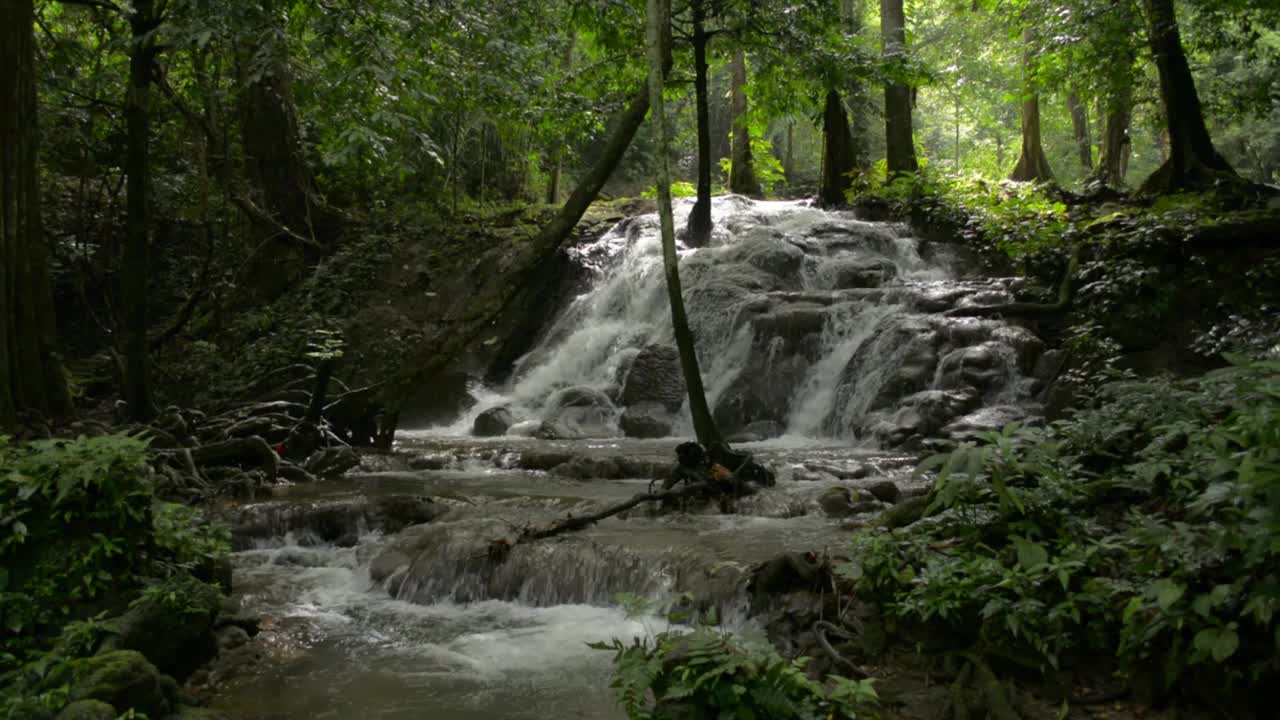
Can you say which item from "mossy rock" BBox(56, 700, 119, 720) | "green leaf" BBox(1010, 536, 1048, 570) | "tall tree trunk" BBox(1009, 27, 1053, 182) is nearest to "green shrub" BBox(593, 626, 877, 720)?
"green leaf" BBox(1010, 536, 1048, 570)

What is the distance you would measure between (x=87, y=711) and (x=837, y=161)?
18.6m

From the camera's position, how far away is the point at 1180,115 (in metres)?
12.0

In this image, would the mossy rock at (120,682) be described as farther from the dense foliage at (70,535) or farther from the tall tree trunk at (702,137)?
the tall tree trunk at (702,137)

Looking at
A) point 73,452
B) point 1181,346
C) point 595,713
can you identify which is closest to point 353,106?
point 73,452

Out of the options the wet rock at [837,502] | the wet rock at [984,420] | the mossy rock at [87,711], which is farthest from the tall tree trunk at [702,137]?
the mossy rock at [87,711]

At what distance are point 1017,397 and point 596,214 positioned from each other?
12.3 meters

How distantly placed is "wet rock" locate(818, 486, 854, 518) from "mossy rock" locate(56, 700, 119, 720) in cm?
507

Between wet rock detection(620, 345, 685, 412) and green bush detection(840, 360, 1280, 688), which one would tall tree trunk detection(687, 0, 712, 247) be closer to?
wet rock detection(620, 345, 685, 412)

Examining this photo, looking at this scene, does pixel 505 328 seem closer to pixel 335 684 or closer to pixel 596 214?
pixel 596 214

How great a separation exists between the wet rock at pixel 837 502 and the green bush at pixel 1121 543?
180cm

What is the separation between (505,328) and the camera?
1677 cm

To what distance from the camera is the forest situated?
3.70m

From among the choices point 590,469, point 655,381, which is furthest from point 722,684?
point 655,381

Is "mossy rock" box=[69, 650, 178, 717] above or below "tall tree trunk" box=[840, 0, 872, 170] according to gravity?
below
